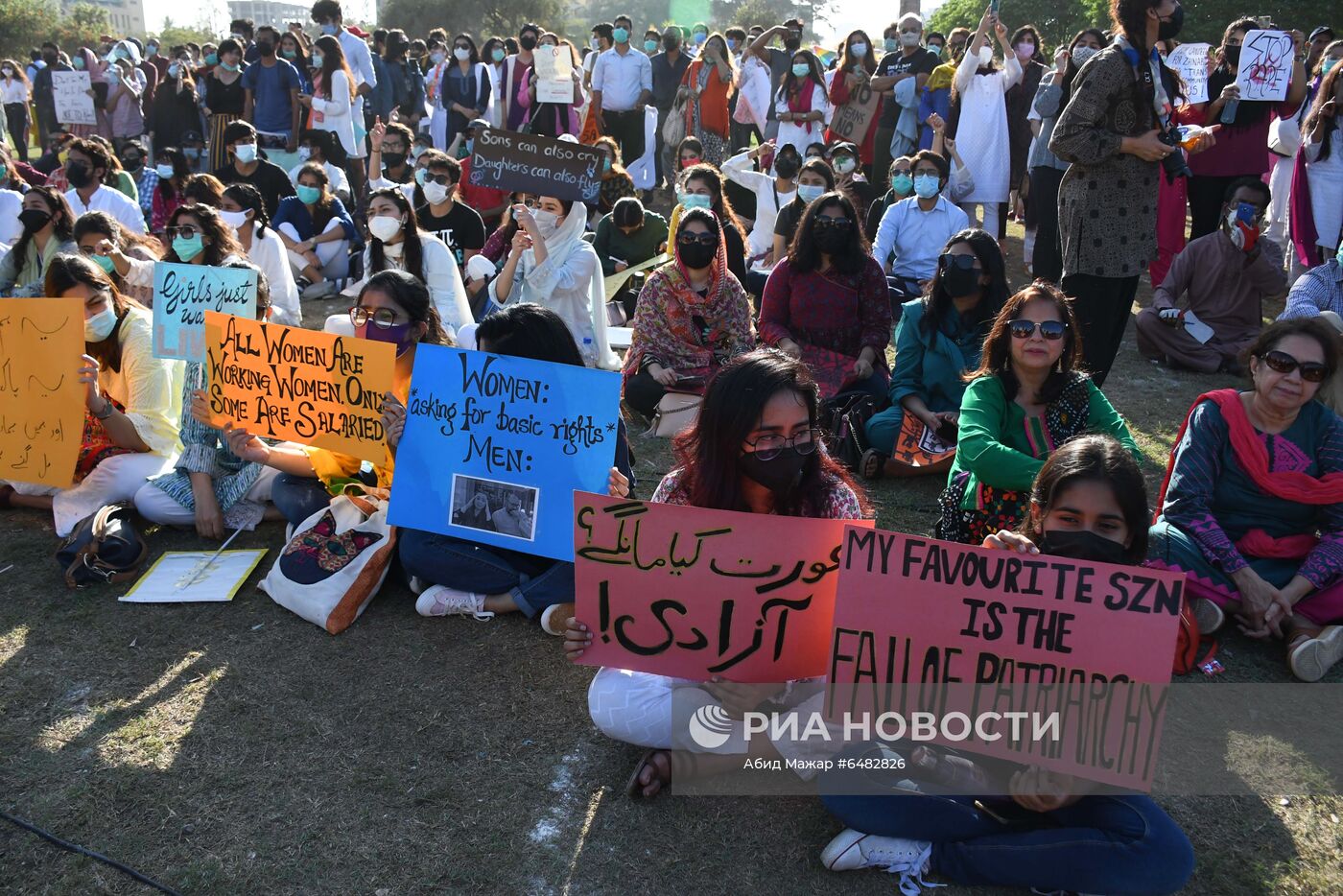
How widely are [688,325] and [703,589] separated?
3571mm

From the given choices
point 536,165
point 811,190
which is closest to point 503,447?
point 536,165

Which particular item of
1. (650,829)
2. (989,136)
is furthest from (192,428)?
(989,136)

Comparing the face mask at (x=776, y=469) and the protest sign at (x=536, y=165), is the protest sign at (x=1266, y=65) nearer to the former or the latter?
the protest sign at (x=536, y=165)

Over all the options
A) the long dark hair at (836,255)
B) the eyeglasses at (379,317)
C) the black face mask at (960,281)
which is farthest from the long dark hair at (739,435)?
the long dark hair at (836,255)

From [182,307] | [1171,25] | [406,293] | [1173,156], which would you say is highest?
[1171,25]

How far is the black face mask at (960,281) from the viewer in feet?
18.5

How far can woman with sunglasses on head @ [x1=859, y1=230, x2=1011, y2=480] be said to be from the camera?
5.67 metres

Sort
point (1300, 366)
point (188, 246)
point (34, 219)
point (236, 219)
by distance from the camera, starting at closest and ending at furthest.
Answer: point (1300, 366) < point (188, 246) < point (34, 219) < point (236, 219)

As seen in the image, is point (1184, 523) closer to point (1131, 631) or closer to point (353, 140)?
point (1131, 631)

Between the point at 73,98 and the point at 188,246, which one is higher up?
the point at 73,98

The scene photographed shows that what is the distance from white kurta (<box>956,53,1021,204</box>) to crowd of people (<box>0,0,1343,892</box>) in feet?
0.09

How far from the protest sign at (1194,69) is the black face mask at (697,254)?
16.5 feet

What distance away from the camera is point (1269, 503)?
415 centimetres

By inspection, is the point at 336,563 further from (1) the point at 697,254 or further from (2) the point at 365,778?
(1) the point at 697,254
